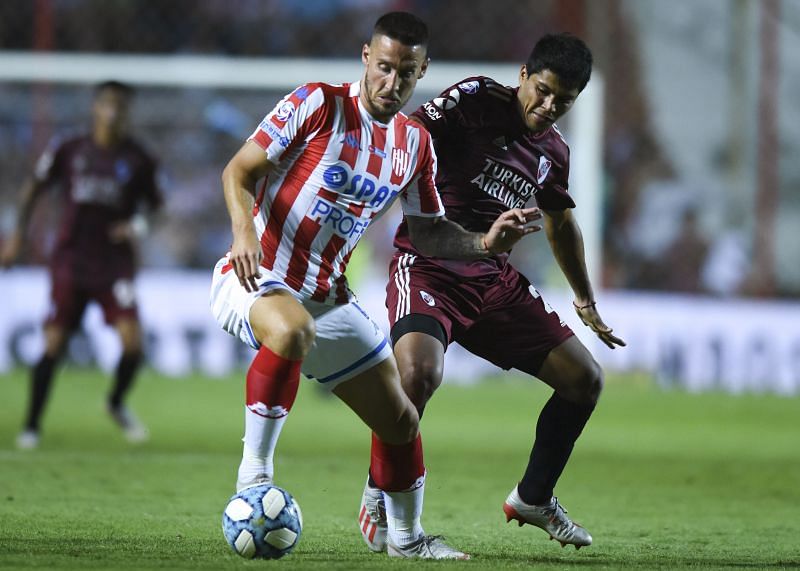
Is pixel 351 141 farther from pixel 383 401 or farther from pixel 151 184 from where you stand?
pixel 151 184

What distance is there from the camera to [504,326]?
6.40 m

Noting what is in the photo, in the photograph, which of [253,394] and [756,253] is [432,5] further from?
[253,394]

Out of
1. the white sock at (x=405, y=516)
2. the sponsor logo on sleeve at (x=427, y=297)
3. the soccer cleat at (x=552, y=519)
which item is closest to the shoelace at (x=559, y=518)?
the soccer cleat at (x=552, y=519)

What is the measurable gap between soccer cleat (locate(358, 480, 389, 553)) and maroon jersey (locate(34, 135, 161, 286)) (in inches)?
210

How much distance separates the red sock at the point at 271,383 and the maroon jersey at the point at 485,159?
4.72 ft

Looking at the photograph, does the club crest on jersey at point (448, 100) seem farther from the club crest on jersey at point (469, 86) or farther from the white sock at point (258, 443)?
the white sock at point (258, 443)

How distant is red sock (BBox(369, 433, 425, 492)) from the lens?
5.71m

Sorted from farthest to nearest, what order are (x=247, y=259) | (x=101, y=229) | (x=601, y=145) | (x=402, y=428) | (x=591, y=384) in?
(x=601, y=145) < (x=101, y=229) < (x=591, y=384) < (x=402, y=428) < (x=247, y=259)

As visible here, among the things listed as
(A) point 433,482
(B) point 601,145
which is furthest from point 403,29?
(B) point 601,145

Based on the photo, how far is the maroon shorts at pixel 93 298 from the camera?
1069 cm

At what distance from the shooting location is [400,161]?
568 cm

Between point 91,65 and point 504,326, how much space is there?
1084cm

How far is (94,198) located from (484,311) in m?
5.27

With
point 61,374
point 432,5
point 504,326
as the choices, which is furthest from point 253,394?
point 432,5
